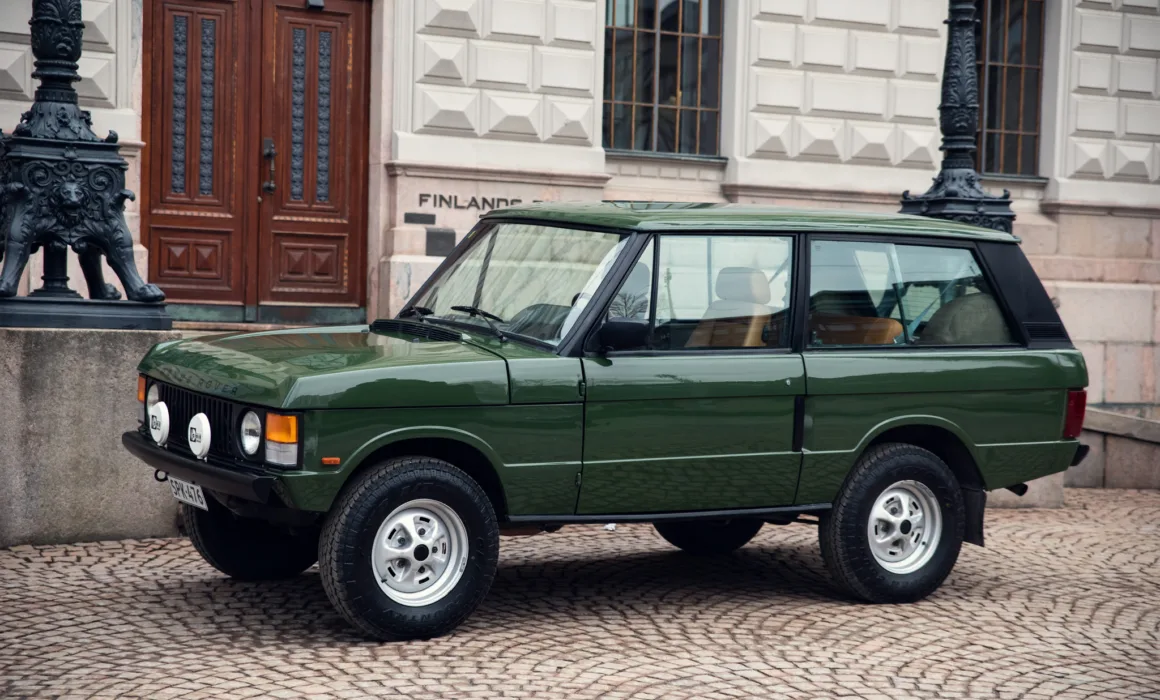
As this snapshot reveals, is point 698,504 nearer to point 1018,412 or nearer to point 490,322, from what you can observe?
point 490,322

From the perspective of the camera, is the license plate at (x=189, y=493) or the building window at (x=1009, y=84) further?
the building window at (x=1009, y=84)

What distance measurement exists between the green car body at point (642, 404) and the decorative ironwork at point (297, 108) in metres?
6.96

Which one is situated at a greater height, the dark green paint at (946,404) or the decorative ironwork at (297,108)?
the decorative ironwork at (297,108)

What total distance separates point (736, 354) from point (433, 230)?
7.67 metres

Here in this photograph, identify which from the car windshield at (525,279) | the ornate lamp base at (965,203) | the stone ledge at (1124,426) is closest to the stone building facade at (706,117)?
the ornate lamp base at (965,203)

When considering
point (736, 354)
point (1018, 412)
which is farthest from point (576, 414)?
point (1018, 412)

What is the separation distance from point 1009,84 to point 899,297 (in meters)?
10.9

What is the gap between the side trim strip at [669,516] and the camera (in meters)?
6.91

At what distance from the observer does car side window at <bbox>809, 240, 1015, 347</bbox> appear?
25.1 feet

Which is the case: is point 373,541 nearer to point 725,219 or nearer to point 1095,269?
point 725,219

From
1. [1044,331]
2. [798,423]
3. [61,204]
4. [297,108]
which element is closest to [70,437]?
[61,204]

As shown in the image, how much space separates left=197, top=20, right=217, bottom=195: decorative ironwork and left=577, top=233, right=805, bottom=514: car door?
7.92m

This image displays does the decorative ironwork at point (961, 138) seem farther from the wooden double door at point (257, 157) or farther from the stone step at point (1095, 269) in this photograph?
the wooden double door at point (257, 157)

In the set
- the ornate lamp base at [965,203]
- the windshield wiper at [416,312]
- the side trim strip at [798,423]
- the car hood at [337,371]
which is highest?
Answer: the ornate lamp base at [965,203]
